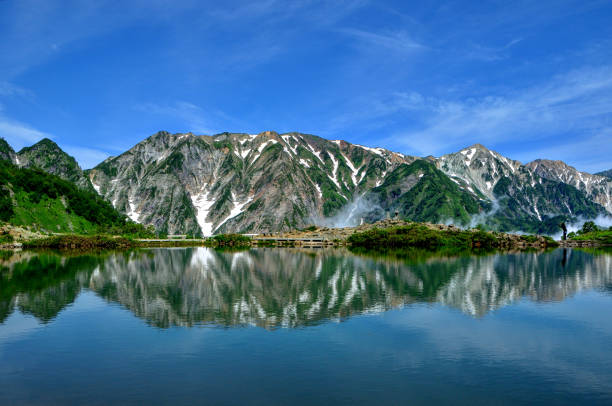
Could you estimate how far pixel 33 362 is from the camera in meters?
30.6

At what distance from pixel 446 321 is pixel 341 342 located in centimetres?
1330

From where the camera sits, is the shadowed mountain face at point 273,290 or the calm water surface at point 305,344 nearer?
the calm water surface at point 305,344

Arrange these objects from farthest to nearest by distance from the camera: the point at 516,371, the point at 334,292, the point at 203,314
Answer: the point at 334,292 → the point at 203,314 → the point at 516,371

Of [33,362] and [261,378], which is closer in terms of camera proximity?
[261,378]

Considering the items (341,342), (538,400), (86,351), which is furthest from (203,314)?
(538,400)

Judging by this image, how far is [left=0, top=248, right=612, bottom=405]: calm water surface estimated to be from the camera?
25.5 meters

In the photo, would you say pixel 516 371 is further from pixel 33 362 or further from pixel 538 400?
pixel 33 362

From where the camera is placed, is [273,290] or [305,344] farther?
[273,290]

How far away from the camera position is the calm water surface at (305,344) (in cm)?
2545

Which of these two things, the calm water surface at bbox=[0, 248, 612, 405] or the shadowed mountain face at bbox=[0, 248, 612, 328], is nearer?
the calm water surface at bbox=[0, 248, 612, 405]

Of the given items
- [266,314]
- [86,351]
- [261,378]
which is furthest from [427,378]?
[86,351]

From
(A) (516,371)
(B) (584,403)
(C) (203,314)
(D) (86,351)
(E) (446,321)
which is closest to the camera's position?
(B) (584,403)

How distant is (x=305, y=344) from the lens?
114 feet

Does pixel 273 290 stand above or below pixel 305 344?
above
